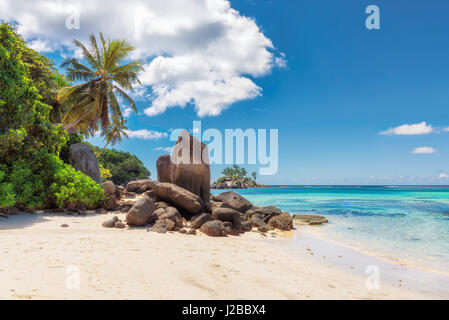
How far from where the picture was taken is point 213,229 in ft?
24.5

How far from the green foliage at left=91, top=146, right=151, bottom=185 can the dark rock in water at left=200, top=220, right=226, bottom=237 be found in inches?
1143

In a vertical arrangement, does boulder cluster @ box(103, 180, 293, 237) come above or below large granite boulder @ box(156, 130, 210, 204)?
below

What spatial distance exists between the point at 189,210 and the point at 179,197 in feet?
2.21

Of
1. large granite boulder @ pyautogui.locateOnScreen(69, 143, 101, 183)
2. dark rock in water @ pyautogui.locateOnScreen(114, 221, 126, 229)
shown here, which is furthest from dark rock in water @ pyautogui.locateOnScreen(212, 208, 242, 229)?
large granite boulder @ pyautogui.locateOnScreen(69, 143, 101, 183)

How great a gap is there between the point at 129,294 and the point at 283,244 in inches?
216

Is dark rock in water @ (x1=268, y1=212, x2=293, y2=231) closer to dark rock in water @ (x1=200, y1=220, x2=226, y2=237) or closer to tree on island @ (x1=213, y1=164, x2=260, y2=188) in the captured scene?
dark rock in water @ (x1=200, y1=220, x2=226, y2=237)

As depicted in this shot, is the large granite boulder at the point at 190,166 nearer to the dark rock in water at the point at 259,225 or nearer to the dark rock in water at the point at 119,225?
the dark rock in water at the point at 259,225

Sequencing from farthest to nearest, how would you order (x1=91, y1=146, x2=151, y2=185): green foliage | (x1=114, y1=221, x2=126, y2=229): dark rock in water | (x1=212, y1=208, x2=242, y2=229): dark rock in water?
(x1=91, y1=146, x2=151, y2=185): green foliage → (x1=212, y1=208, x2=242, y2=229): dark rock in water → (x1=114, y1=221, x2=126, y2=229): dark rock in water

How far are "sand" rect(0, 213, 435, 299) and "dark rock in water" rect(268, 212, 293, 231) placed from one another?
3.31 meters

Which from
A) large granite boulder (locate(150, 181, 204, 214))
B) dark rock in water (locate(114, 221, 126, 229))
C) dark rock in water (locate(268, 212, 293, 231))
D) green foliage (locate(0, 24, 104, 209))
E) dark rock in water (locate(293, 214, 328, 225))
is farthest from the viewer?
dark rock in water (locate(293, 214, 328, 225))

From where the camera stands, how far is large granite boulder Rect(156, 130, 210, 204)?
11.1m

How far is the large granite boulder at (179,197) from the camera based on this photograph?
9.21 meters

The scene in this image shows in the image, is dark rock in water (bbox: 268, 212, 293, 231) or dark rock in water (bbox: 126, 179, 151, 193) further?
dark rock in water (bbox: 126, 179, 151, 193)

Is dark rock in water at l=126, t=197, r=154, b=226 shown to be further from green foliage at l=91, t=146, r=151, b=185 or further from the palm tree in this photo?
green foliage at l=91, t=146, r=151, b=185
